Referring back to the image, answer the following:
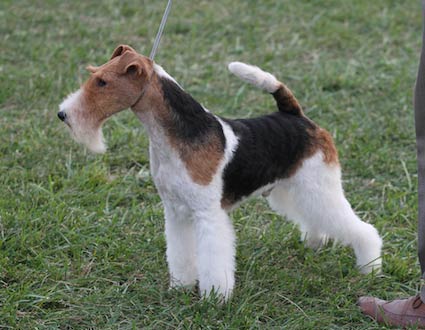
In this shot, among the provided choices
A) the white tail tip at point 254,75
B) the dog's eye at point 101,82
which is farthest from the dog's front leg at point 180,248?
the white tail tip at point 254,75

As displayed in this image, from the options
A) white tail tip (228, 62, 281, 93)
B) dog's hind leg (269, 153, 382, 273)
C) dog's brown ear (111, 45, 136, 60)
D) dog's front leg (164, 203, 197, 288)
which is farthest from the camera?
dog's hind leg (269, 153, 382, 273)

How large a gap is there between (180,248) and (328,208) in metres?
0.88

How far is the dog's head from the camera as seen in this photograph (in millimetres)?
3547

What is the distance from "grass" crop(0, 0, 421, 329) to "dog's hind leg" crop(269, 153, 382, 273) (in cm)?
16

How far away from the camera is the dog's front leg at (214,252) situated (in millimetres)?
3787

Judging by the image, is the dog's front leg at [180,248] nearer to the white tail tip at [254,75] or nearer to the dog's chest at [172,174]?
the dog's chest at [172,174]

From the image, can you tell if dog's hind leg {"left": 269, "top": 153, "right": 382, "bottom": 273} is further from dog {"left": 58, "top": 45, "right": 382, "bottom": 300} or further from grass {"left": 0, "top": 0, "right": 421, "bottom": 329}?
grass {"left": 0, "top": 0, "right": 421, "bottom": 329}

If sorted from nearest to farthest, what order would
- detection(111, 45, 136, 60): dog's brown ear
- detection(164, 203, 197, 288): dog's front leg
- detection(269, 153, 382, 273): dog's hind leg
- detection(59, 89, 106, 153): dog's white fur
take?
detection(59, 89, 106, 153): dog's white fur → detection(111, 45, 136, 60): dog's brown ear → detection(164, 203, 197, 288): dog's front leg → detection(269, 153, 382, 273): dog's hind leg

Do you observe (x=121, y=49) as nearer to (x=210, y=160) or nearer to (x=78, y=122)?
(x=78, y=122)

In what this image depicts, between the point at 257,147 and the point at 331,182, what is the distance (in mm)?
516

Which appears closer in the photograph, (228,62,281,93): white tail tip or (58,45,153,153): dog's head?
(58,45,153,153): dog's head

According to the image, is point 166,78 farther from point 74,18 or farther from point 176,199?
point 74,18

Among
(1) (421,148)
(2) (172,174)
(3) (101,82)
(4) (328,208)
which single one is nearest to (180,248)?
(2) (172,174)

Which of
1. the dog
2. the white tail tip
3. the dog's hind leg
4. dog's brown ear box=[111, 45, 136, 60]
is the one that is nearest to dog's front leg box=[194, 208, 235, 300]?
the dog
